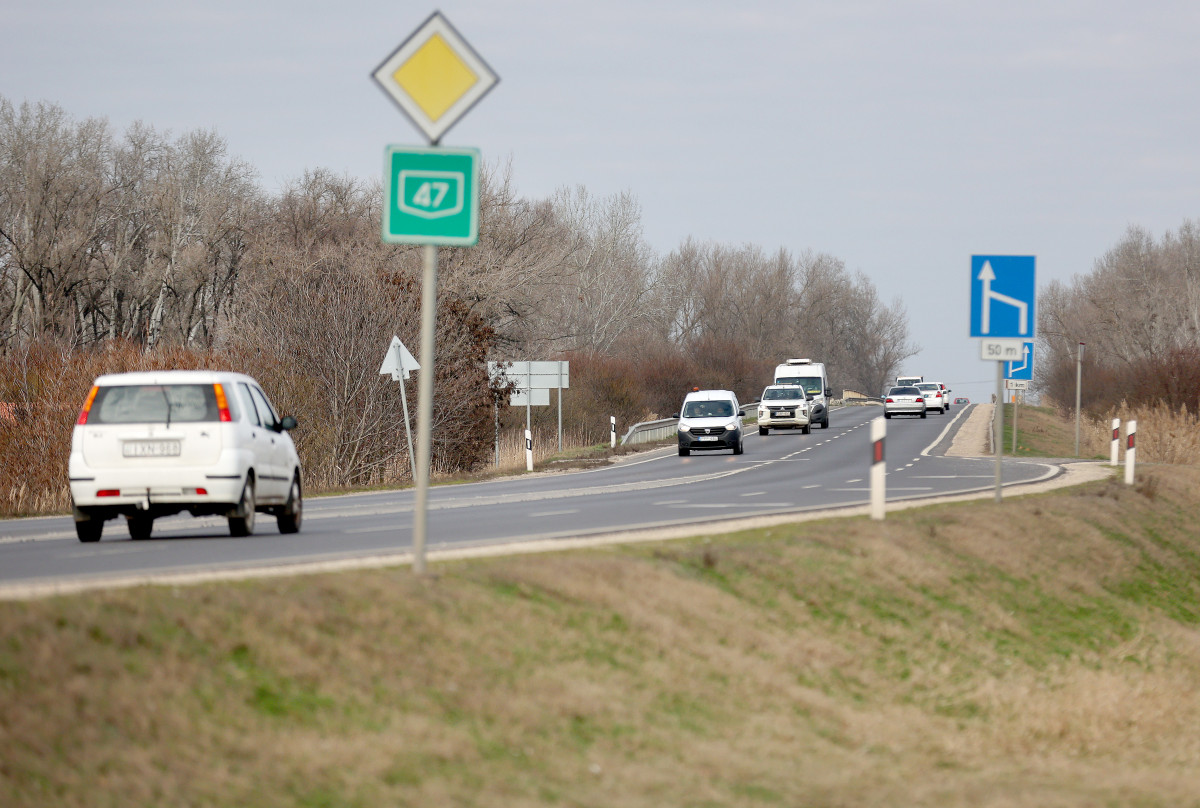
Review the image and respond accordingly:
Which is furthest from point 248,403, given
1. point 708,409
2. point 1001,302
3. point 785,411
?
point 785,411

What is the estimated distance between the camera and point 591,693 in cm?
772

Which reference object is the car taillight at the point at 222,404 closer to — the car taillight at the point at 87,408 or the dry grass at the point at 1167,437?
the car taillight at the point at 87,408

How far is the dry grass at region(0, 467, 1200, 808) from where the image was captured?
19.9 ft

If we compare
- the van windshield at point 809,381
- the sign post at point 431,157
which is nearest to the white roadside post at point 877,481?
the sign post at point 431,157

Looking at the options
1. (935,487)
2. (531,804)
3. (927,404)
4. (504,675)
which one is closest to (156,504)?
(504,675)

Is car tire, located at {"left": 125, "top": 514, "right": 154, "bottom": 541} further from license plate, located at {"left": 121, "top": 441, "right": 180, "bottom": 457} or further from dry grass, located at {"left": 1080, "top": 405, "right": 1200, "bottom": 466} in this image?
dry grass, located at {"left": 1080, "top": 405, "right": 1200, "bottom": 466}

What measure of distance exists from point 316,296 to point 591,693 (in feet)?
96.0

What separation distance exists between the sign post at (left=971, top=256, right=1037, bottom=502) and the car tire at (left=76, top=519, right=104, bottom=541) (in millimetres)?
10200

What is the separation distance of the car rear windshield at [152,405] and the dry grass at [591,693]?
17.3ft

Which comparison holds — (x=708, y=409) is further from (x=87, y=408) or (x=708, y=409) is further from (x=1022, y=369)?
(x=87, y=408)

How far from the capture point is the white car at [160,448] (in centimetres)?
1431

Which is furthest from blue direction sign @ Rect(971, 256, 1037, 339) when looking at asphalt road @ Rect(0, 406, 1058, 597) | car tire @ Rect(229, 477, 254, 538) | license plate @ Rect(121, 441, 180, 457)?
license plate @ Rect(121, 441, 180, 457)

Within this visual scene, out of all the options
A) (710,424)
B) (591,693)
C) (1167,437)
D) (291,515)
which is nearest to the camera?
(591,693)

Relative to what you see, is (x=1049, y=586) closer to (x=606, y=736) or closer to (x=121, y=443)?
(x=606, y=736)
